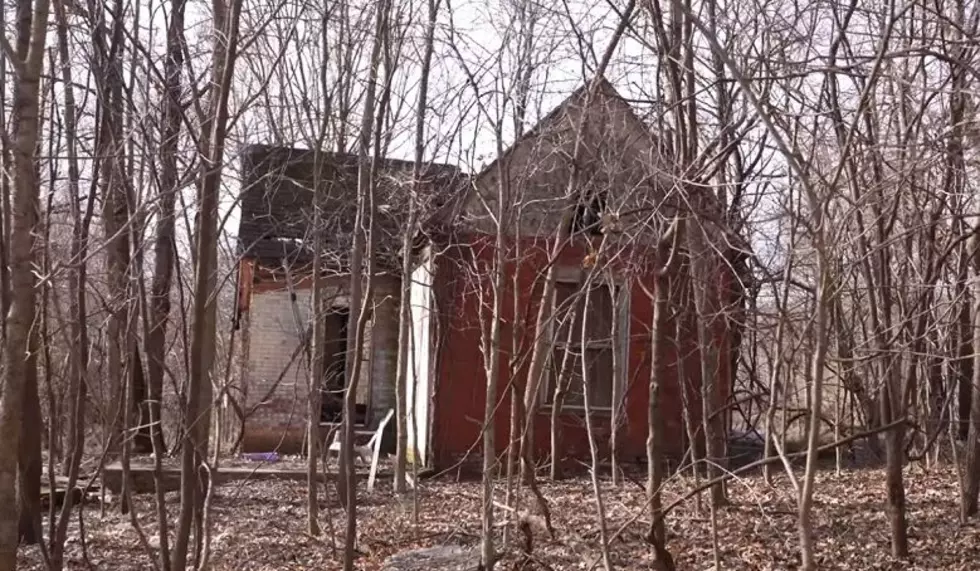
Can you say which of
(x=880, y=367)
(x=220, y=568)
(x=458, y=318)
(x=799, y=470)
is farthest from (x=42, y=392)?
(x=880, y=367)

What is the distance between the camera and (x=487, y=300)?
587 inches

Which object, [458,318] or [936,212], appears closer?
[936,212]

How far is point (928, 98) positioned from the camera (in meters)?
6.89

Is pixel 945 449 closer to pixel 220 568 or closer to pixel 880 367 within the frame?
pixel 880 367

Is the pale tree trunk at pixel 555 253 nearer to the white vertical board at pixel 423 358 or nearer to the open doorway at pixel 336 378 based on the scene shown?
the white vertical board at pixel 423 358

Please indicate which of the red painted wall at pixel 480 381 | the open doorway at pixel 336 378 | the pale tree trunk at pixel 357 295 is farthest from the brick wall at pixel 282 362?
the pale tree trunk at pixel 357 295

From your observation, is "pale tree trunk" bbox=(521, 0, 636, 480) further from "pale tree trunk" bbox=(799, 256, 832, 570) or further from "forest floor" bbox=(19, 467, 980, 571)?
"pale tree trunk" bbox=(799, 256, 832, 570)

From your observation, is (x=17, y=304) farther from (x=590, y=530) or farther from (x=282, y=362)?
(x=282, y=362)

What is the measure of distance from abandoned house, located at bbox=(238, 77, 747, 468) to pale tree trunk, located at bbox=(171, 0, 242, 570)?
7.49ft

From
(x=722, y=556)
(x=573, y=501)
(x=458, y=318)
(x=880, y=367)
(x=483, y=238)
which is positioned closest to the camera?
(x=722, y=556)

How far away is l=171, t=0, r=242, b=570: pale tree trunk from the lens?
6145mm

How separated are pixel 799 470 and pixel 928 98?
8.15 metres

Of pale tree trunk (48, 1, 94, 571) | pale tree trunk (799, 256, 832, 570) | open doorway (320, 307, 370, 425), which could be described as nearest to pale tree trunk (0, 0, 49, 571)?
pale tree trunk (48, 1, 94, 571)

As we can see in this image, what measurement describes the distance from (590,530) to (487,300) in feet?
22.0
